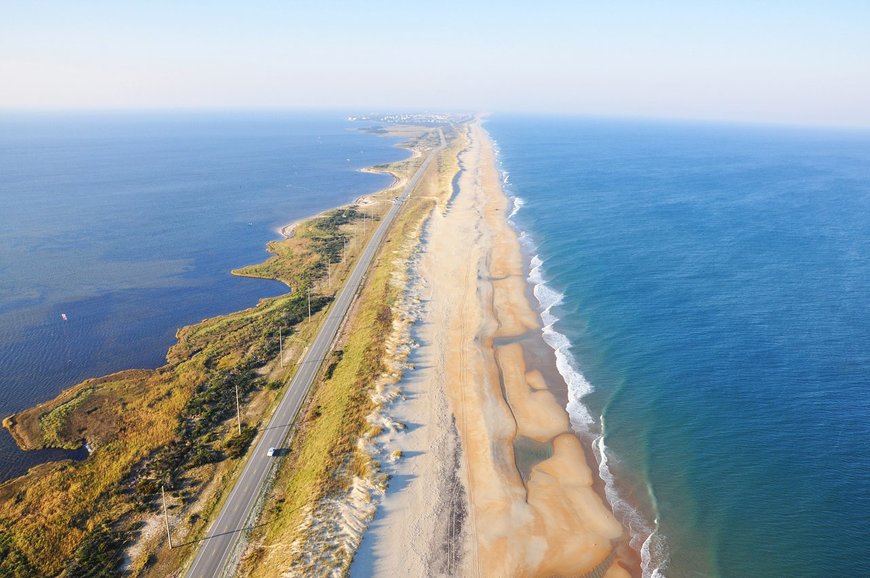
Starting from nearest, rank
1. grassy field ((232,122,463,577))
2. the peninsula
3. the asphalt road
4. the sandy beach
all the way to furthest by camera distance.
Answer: grassy field ((232,122,463,577)) → the asphalt road → the peninsula → the sandy beach

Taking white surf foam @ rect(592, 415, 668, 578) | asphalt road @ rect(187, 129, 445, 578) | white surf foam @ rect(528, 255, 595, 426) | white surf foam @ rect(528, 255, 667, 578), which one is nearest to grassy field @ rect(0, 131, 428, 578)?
asphalt road @ rect(187, 129, 445, 578)

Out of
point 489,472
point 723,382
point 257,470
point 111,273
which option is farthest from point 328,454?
point 111,273

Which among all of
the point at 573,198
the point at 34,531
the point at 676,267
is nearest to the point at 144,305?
the point at 34,531

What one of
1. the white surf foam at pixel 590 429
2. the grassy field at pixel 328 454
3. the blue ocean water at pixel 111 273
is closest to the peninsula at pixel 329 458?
the grassy field at pixel 328 454

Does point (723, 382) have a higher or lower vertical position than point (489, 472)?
higher

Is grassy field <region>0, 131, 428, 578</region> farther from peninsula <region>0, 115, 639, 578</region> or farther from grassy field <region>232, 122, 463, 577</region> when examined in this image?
grassy field <region>232, 122, 463, 577</region>

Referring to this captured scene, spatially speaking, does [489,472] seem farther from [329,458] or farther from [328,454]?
[328,454]

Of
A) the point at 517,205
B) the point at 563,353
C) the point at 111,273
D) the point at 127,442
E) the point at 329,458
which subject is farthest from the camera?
the point at 517,205

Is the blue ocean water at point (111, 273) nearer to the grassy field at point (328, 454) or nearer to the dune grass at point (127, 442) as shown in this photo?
the dune grass at point (127, 442)

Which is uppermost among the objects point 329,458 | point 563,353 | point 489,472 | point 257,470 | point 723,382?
point 723,382
